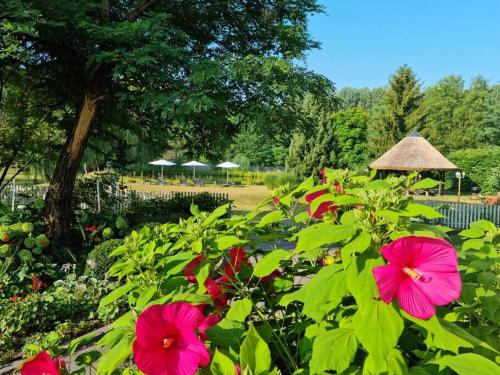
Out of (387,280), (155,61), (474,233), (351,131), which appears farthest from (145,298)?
(351,131)

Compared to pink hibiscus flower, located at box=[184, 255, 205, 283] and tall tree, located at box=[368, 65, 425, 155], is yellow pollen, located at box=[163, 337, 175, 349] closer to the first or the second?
pink hibiscus flower, located at box=[184, 255, 205, 283]

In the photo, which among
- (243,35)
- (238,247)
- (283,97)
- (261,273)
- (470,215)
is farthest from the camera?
(470,215)

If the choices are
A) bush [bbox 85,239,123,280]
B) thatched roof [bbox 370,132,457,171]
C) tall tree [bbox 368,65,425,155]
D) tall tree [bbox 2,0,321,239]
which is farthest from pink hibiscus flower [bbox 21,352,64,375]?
tall tree [bbox 368,65,425,155]

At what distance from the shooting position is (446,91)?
47344 millimetres

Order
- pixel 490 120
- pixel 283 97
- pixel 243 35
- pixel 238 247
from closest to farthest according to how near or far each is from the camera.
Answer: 1. pixel 238 247
2. pixel 283 97
3. pixel 243 35
4. pixel 490 120

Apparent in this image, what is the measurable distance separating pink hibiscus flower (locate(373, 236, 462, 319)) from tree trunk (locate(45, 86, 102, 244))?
6.61 meters

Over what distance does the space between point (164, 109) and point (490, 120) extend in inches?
1674

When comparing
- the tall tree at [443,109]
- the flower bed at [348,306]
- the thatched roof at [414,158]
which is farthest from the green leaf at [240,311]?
the tall tree at [443,109]

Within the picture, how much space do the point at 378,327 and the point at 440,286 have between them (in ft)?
0.41

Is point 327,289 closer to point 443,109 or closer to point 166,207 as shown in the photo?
point 166,207

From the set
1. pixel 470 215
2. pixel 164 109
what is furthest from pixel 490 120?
pixel 164 109

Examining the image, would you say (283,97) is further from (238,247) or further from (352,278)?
(352,278)

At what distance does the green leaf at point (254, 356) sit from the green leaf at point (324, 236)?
181 millimetres

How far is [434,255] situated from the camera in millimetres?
725
